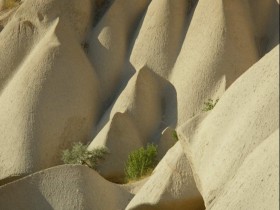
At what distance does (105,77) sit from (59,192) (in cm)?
713

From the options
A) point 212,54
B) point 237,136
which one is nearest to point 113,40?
point 212,54

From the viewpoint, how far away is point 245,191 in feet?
24.3

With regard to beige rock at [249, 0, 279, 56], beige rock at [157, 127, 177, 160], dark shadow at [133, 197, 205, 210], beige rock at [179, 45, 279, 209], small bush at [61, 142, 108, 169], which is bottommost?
beige rock at [157, 127, 177, 160]

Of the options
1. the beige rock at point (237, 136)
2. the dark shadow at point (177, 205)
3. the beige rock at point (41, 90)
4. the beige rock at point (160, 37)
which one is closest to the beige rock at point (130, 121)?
the beige rock at point (160, 37)

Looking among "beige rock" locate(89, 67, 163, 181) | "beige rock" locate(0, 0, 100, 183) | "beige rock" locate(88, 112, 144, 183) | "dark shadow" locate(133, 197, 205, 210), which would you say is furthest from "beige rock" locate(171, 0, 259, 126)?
"dark shadow" locate(133, 197, 205, 210)

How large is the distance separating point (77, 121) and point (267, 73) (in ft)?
34.2

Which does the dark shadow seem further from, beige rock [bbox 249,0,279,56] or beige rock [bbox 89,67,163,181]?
beige rock [bbox 249,0,279,56]

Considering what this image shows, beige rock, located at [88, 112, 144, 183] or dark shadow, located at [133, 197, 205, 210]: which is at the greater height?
dark shadow, located at [133, 197, 205, 210]

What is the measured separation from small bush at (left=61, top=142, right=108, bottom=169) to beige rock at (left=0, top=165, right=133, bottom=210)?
126 inches

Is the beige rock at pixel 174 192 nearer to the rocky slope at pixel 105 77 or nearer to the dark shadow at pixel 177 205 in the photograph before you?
the dark shadow at pixel 177 205

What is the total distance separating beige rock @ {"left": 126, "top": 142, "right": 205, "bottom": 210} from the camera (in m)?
10.9

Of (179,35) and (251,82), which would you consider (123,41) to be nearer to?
(179,35)

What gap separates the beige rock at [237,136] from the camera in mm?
7457

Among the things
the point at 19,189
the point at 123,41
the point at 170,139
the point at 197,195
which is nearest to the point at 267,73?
the point at 197,195
